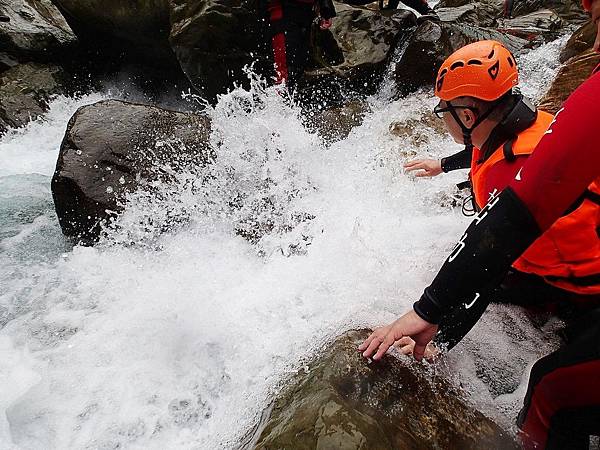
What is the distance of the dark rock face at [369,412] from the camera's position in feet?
6.08

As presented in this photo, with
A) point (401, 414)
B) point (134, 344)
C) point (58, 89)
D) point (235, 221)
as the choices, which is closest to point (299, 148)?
point (235, 221)

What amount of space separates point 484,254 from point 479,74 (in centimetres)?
107

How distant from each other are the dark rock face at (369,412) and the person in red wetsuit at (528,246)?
0.17 metres

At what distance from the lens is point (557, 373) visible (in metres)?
1.83

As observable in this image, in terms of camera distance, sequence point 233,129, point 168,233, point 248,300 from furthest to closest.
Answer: point 233,129
point 168,233
point 248,300

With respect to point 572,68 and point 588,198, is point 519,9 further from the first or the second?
point 588,198

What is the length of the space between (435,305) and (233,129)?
13.6 ft

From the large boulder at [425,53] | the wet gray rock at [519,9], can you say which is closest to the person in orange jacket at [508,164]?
the large boulder at [425,53]

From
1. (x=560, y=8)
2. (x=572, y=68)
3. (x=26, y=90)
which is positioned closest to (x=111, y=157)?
(x=26, y=90)

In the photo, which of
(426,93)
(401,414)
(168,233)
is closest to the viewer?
(401,414)

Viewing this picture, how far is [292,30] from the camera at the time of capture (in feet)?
21.6

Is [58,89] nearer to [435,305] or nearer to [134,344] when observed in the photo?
[134,344]

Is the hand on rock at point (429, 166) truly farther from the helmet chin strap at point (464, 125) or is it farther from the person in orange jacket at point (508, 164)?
the helmet chin strap at point (464, 125)

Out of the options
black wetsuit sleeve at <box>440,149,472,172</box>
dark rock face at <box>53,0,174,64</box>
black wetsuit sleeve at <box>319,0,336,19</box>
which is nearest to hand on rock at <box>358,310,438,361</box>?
black wetsuit sleeve at <box>440,149,472,172</box>
